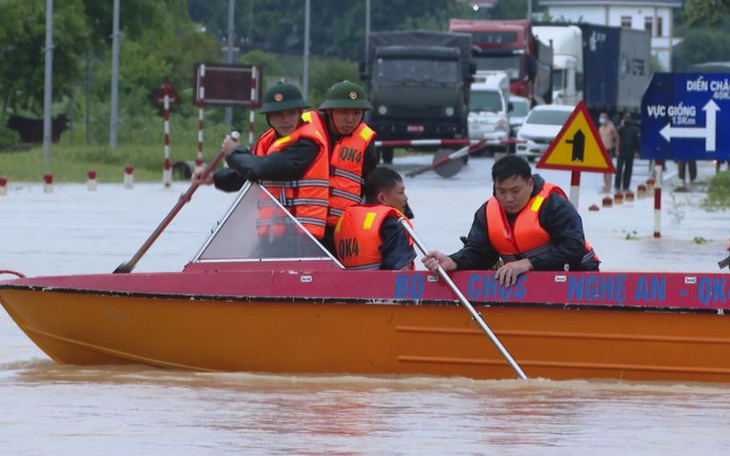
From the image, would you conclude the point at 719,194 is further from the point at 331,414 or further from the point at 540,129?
the point at 331,414

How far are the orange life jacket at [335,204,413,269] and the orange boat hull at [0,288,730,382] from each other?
0.60 meters

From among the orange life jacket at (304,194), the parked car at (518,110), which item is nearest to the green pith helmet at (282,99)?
the orange life jacket at (304,194)

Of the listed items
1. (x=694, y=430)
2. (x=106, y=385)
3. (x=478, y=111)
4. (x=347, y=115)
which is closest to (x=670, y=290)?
(x=694, y=430)

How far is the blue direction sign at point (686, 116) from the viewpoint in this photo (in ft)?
71.8

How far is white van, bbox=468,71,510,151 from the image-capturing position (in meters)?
53.4

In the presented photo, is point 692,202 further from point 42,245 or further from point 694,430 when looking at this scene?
point 694,430

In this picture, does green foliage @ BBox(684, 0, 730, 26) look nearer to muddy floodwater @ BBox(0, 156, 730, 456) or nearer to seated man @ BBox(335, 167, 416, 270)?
muddy floodwater @ BBox(0, 156, 730, 456)

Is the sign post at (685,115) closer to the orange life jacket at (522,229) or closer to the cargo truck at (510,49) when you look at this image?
the orange life jacket at (522,229)

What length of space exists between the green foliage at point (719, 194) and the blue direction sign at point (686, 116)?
9381 millimetres

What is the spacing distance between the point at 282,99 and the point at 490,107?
42.8 meters

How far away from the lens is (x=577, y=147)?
58.1 ft

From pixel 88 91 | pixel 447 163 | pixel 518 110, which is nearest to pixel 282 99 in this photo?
pixel 447 163

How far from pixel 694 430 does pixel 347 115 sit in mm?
3261

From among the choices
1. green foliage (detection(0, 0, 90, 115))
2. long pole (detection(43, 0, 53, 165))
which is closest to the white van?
green foliage (detection(0, 0, 90, 115))
